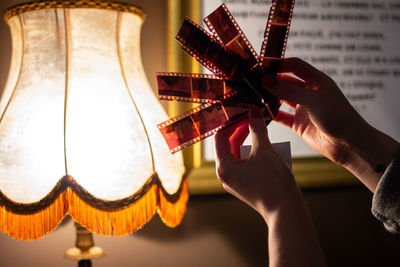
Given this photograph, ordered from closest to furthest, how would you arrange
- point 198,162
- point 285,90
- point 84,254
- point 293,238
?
point 293,238 → point 285,90 → point 84,254 → point 198,162

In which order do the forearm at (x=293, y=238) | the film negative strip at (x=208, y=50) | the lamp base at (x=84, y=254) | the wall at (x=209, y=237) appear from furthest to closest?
the wall at (x=209, y=237) → the lamp base at (x=84, y=254) → the film negative strip at (x=208, y=50) → the forearm at (x=293, y=238)

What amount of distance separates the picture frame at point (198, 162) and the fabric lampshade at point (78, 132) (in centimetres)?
23

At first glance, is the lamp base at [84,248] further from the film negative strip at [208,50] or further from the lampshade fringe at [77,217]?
the film negative strip at [208,50]

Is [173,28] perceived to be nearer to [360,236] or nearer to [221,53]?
[221,53]

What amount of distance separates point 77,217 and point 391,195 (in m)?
0.52

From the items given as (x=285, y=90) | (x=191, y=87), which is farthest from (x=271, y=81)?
(x=191, y=87)

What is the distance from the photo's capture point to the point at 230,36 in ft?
2.36

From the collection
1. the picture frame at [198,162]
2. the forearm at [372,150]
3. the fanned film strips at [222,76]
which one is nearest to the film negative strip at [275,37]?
the fanned film strips at [222,76]

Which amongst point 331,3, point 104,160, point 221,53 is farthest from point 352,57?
point 104,160

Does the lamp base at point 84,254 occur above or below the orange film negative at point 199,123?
below

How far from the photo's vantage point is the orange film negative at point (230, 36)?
0.72 m

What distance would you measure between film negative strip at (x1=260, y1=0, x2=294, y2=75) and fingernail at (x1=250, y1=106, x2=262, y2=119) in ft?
0.21

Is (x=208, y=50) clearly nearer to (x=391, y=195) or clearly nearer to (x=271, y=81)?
(x=271, y=81)

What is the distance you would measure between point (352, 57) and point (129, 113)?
706 millimetres
